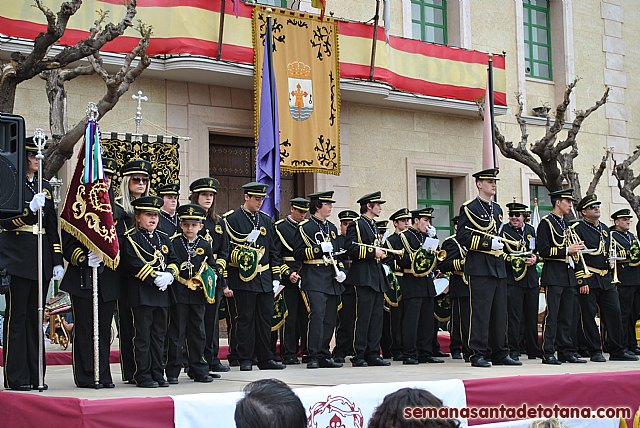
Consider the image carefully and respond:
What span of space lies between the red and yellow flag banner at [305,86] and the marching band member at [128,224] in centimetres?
687

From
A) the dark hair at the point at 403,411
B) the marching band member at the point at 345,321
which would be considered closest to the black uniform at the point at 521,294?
the marching band member at the point at 345,321

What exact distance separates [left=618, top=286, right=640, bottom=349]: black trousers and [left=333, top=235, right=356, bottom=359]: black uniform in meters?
3.57

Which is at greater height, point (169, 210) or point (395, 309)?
point (169, 210)

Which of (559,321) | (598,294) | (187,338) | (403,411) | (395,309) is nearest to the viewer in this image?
(403,411)

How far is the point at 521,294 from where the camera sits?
464 inches

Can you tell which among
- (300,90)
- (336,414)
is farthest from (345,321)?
(300,90)

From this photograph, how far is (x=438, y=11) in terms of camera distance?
19.9 meters

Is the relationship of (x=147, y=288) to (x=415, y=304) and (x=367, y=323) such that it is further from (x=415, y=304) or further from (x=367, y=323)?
(x=415, y=304)

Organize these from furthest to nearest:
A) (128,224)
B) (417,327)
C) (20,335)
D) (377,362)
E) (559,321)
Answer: (417,327) < (559,321) < (377,362) < (128,224) < (20,335)

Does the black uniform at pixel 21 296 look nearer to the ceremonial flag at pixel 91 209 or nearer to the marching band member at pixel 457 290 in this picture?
the ceremonial flag at pixel 91 209

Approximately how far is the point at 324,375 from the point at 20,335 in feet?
9.25

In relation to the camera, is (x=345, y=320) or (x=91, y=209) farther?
(x=345, y=320)

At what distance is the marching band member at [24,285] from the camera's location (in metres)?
8.16
